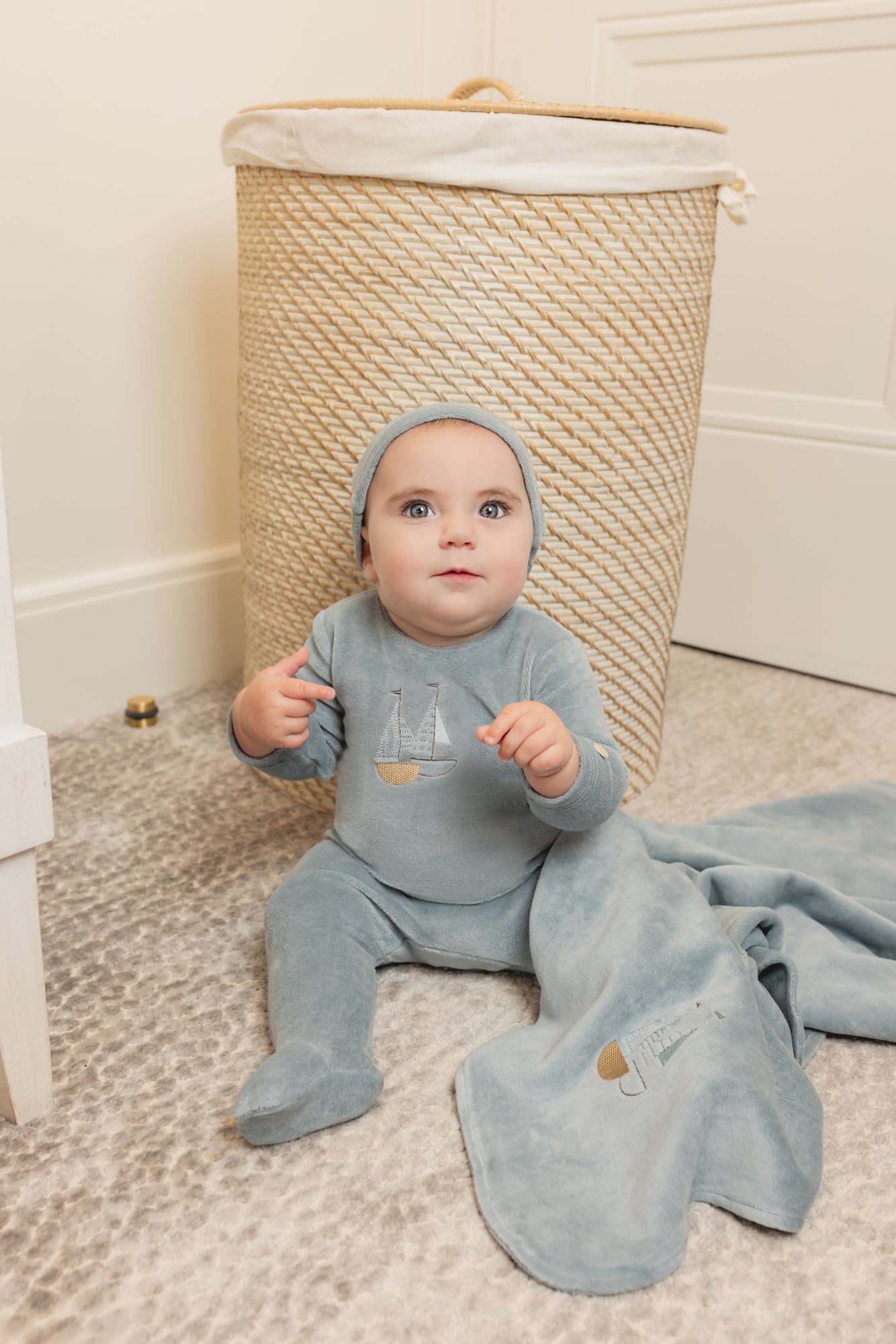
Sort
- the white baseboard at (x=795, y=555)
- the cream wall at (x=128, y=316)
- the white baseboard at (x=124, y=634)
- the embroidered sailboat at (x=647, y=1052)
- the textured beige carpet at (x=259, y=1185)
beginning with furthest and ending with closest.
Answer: the white baseboard at (x=795, y=555)
the white baseboard at (x=124, y=634)
the cream wall at (x=128, y=316)
the embroidered sailboat at (x=647, y=1052)
the textured beige carpet at (x=259, y=1185)

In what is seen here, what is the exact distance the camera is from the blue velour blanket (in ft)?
2.00

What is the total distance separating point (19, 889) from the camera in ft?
2.10

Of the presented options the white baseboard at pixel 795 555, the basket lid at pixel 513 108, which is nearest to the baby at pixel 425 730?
the basket lid at pixel 513 108

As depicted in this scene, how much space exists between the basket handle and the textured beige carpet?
26.5 inches

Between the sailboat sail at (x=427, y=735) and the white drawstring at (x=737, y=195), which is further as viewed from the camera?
the white drawstring at (x=737, y=195)

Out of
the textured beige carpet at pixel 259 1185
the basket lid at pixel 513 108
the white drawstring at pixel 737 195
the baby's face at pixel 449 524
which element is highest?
the basket lid at pixel 513 108

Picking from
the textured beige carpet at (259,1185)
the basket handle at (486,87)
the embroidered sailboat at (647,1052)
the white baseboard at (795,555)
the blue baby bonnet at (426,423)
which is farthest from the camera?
the white baseboard at (795,555)

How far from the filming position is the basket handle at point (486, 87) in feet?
3.05

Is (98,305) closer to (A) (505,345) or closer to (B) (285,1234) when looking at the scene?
(A) (505,345)

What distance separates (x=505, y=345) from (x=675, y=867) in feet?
1.41

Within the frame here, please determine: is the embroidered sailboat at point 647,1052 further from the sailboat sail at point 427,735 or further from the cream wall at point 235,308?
the cream wall at point 235,308

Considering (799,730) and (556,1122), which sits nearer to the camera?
(556,1122)

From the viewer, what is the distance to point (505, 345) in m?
0.90

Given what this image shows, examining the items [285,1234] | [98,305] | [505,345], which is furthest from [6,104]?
[285,1234]
